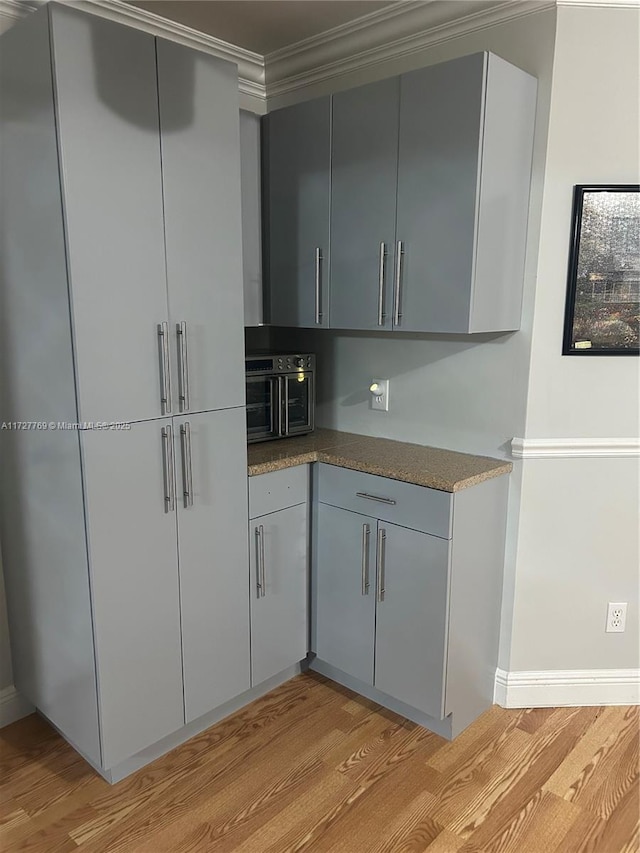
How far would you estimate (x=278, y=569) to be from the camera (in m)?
2.46

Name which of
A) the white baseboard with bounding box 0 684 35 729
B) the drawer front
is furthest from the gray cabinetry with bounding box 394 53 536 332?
the white baseboard with bounding box 0 684 35 729

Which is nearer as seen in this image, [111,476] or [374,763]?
[111,476]

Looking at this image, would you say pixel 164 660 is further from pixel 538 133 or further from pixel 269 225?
pixel 538 133

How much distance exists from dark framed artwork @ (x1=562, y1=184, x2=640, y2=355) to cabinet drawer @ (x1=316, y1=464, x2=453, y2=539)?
0.73 meters

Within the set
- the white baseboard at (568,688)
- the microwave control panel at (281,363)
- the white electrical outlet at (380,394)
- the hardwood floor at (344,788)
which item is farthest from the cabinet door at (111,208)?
the white baseboard at (568,688)

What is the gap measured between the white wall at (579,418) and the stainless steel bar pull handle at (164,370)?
126 cm

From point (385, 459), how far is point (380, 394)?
0.41m

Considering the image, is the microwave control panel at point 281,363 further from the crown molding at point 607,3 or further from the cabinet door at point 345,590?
the crown molding at point 607,3

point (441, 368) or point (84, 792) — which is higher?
point (441, 368)

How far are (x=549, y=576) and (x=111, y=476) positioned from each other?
5.39 ft

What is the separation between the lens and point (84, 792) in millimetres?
2059

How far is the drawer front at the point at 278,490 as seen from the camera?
2328 mm

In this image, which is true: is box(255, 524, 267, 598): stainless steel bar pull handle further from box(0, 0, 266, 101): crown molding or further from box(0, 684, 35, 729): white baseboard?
box(0, 0, 266, 101): crown molding

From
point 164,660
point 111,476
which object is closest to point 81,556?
point 111,476
